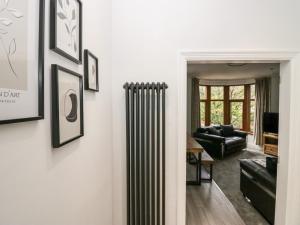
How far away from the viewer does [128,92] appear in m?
1.98

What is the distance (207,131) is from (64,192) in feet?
21.9

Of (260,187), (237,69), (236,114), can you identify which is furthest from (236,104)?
(260,187)

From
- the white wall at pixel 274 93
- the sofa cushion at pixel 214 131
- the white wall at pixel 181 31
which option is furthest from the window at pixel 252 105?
the white wall at pixel 181 31

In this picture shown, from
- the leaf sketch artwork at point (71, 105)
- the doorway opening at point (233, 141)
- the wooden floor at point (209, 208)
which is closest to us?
the leaf sketch artwork at point (71, 105)

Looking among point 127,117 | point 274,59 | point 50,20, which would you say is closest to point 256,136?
point 274,59

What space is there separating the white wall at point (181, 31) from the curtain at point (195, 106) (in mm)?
5721

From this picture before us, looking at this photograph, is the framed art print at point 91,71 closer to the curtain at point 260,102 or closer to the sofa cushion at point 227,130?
the sofa cushion at point 227,130

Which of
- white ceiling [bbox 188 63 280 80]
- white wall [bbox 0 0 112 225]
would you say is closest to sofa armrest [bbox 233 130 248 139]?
white ceiling [bbox 188 63 280 80]

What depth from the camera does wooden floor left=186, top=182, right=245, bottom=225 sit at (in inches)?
117

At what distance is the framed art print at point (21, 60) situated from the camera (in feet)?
2.02

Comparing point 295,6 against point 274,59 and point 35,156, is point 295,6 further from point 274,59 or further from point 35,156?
point 35,156

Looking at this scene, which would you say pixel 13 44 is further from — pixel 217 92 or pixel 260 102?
pixel 217 92

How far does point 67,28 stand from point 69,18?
63 mm

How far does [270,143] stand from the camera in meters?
6.73
